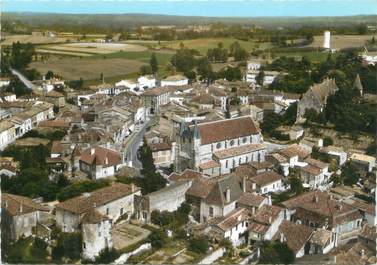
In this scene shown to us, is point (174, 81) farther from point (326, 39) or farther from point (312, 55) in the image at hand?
point (326, 39)

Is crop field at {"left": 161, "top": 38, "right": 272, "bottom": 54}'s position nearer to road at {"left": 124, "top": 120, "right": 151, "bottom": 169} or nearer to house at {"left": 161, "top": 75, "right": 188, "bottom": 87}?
house at {"left": 161, "top": 75, "right": 188, "bottom": 87}

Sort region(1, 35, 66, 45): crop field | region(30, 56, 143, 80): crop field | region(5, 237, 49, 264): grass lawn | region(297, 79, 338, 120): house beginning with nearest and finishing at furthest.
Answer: region(5, 237, 49, 264): grass lawn < region(297, 79, 338, 120): house < region(30, 56, 143, 80): crop field < region(1, 35, 66, 45): crop field

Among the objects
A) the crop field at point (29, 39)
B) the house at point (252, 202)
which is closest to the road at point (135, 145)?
the house at point (252, 202)

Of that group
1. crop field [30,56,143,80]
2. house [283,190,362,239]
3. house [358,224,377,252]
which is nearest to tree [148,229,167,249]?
house [283,190,362,239]

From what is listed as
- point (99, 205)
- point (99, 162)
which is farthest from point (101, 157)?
point (99, 205)

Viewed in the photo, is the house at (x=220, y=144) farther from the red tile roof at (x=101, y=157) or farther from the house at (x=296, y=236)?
the house at (x=296, y=236)
